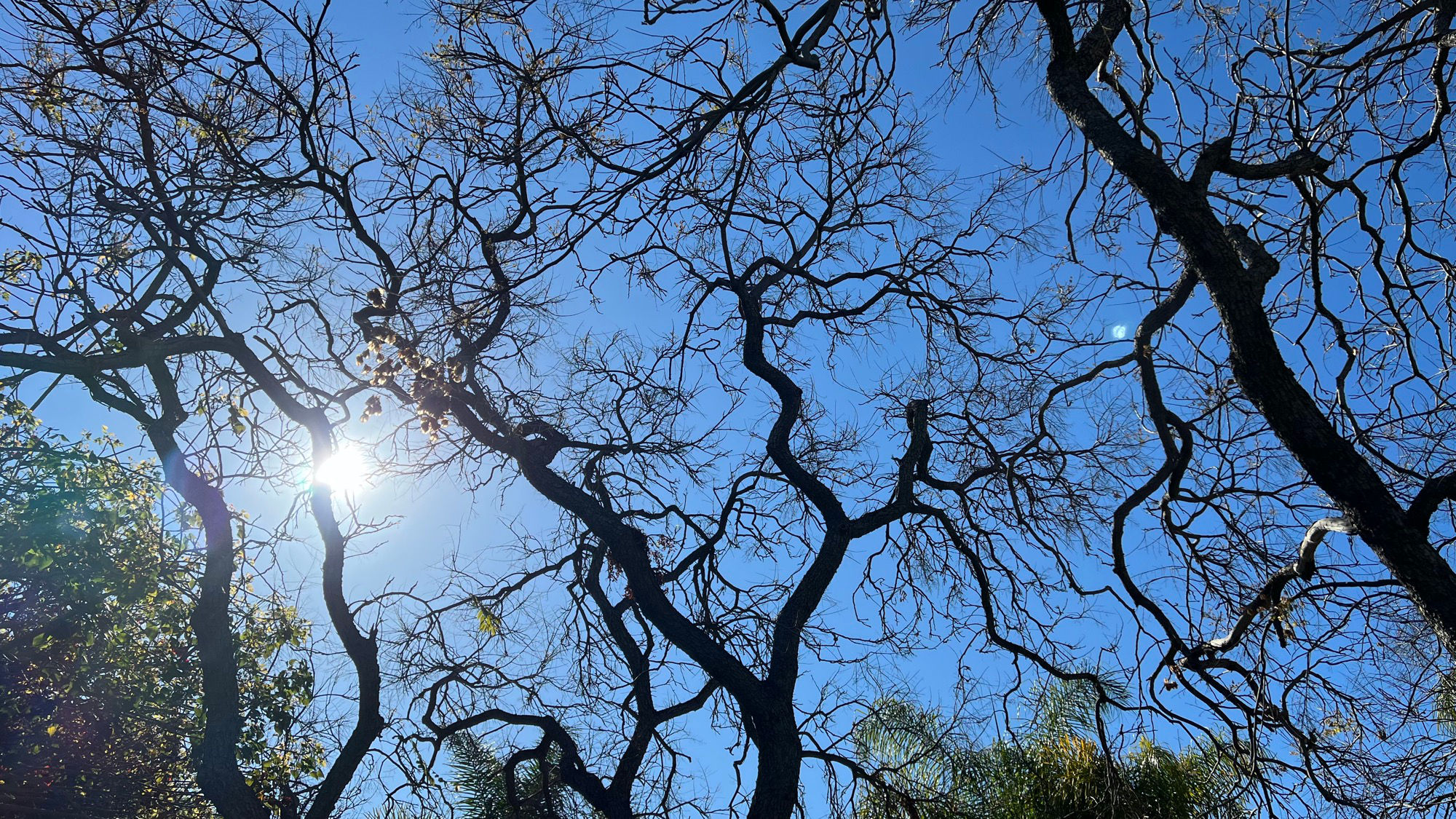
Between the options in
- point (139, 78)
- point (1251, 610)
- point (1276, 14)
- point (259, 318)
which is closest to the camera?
point (1251, 610)

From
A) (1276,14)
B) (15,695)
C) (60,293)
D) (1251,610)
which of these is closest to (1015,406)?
(1251,610)

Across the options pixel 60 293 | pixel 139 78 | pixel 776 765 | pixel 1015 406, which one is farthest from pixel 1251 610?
pixel 60 293

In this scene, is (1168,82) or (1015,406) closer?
(1168,82)


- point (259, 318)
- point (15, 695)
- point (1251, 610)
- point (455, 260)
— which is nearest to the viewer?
point (1251, 610)

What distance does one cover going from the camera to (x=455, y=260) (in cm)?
479

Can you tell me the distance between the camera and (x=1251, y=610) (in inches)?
151

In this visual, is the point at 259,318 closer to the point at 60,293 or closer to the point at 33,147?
the point at 60,293

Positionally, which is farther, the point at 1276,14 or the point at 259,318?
the point at 259,318

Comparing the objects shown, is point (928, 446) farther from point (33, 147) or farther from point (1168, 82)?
point (33, 147)

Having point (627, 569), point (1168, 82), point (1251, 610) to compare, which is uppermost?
point (1168, 82)

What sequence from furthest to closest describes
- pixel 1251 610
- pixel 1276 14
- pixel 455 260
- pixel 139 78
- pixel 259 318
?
pixel 259 318 < pixel 455 260 < pixel 139 78 < pixel 1276 14 < pixel 1251 610

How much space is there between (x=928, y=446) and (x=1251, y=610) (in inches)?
76.5

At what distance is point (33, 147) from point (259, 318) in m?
1.41

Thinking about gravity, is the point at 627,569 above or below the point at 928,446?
below
